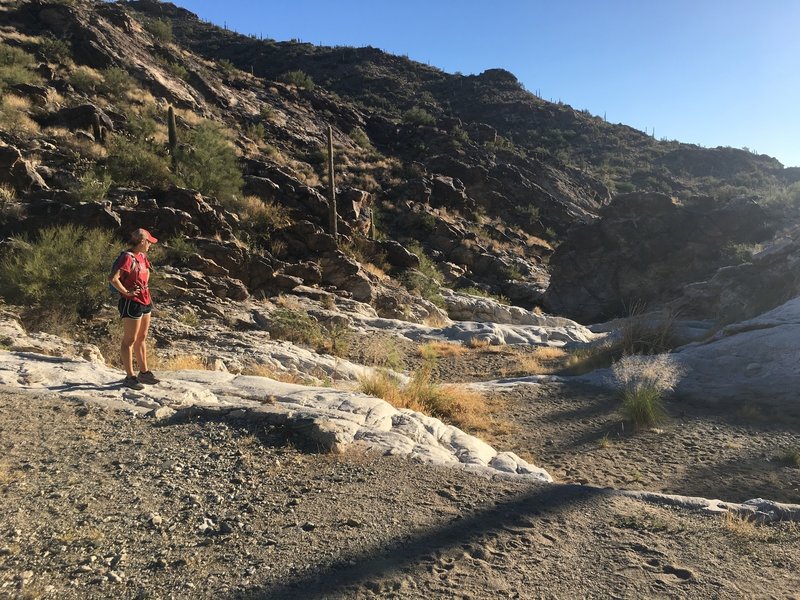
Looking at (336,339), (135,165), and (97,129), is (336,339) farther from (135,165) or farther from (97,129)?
(97,129)

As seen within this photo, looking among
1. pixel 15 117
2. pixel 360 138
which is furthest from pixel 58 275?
pixel 360 138

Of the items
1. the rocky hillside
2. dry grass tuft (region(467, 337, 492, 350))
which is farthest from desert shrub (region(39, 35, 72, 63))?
dry grass tuft (region(467, 337, 492, 350))

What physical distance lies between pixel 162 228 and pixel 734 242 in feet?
71.7

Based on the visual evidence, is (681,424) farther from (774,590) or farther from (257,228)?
(257,228)

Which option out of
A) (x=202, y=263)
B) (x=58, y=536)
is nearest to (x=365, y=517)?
(x=58, y=536)

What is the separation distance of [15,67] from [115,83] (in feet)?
15.0

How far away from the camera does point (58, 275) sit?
825 cm

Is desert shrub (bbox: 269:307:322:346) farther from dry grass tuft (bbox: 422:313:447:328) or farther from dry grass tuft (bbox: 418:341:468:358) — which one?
dry grass tuft (bbox: 422:313:447:328)

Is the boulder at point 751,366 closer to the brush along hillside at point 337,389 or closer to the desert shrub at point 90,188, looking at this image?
the brush along hillside at point 337,389

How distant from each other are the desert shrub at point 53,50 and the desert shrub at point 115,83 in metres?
1.58

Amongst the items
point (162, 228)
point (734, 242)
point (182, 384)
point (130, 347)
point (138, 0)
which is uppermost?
point (138, 0)

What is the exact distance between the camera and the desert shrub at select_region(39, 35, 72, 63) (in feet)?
69.6

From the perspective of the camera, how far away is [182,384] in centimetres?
513

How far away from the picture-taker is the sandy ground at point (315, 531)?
87.9 inches
